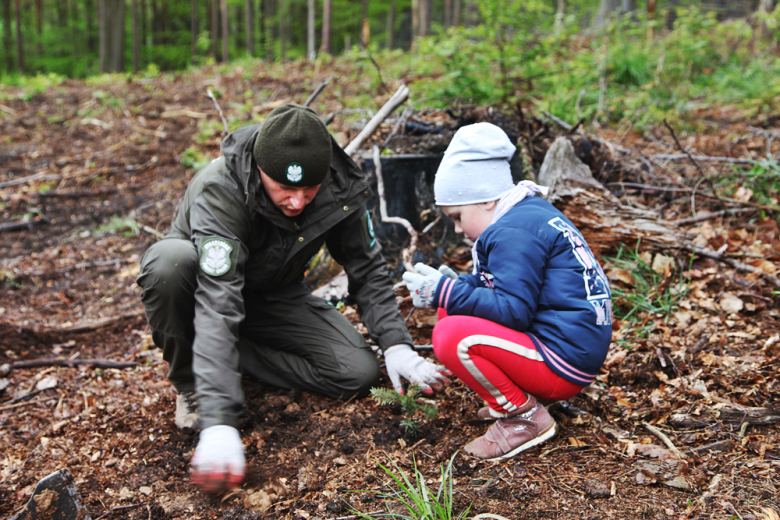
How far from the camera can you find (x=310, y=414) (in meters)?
2.46

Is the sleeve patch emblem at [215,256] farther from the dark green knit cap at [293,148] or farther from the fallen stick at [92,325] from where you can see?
the fallen stick at [92,325]

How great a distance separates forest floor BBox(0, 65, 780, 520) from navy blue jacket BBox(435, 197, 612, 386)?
426 mm

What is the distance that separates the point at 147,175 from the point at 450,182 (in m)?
6.02

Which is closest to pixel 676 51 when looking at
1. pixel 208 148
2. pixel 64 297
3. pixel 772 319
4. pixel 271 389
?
pixel 772 319

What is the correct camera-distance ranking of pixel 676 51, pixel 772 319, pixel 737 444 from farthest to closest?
1. pixel 676 51
2. pixel 772 319
3. pixel 737 444

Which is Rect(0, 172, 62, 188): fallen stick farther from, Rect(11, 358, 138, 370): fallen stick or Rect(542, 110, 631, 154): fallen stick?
Rect(542, 110, 631, 154): fallen stick

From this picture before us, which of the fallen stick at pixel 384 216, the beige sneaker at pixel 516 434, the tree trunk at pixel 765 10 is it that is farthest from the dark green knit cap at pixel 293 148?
the tree trunk at pixel 765 10

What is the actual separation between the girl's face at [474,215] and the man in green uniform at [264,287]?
582 mm

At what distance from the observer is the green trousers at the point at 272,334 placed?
2.25 m

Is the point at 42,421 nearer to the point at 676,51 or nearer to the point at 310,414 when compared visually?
the point at 310,414

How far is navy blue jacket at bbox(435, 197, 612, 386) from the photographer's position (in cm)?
180

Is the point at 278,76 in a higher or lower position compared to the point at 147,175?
higher

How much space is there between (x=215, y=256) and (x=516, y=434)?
1.37 metres

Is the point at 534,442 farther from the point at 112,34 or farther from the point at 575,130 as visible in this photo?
the point at 112,34
